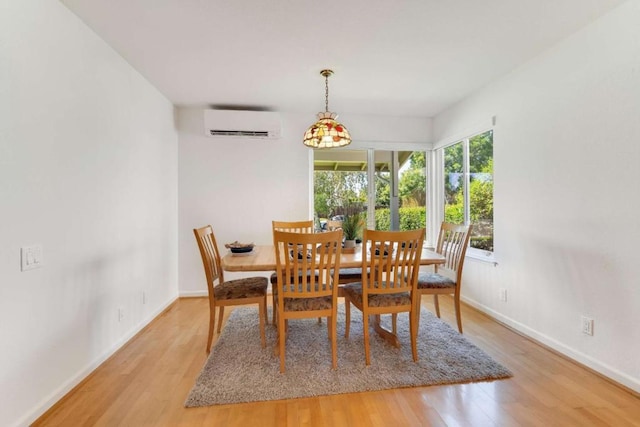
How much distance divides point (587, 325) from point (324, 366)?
73.8 inches

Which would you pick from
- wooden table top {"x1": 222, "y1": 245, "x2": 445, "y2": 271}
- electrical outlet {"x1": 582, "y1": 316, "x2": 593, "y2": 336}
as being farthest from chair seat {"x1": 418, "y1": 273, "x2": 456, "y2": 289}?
electrical outlet {"x1": 582, "y1": 316, "x2": 593, "y2": 336}

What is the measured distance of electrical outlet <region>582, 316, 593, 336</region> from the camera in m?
2.06

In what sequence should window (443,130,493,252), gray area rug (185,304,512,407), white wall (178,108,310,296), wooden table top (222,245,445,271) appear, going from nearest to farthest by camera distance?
gray area rug (185,304,512,407) → wooden table top (222,245,445,271) → window (443,130,493,252) → white wall (178,108,310,296)

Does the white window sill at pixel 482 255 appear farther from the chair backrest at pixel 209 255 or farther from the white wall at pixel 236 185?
the chair backrest at pixel 209 255

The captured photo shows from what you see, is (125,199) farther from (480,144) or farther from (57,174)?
(480,144)

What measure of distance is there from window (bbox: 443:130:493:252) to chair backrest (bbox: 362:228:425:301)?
1574 millimetres

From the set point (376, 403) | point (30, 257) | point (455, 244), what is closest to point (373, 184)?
point (455, 244)

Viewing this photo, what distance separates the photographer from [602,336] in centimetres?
199

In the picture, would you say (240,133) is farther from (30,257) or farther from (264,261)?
(30,257)

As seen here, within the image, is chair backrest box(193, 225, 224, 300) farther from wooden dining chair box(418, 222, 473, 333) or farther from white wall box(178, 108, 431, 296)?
wooden dining chair box(418, 222, 473, 333)

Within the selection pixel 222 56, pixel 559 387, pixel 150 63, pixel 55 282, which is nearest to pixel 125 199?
pixel 55 282

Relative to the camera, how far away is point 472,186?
11.4ft

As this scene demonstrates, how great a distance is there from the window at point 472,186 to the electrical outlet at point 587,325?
1.13m

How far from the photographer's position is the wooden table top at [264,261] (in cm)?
206
